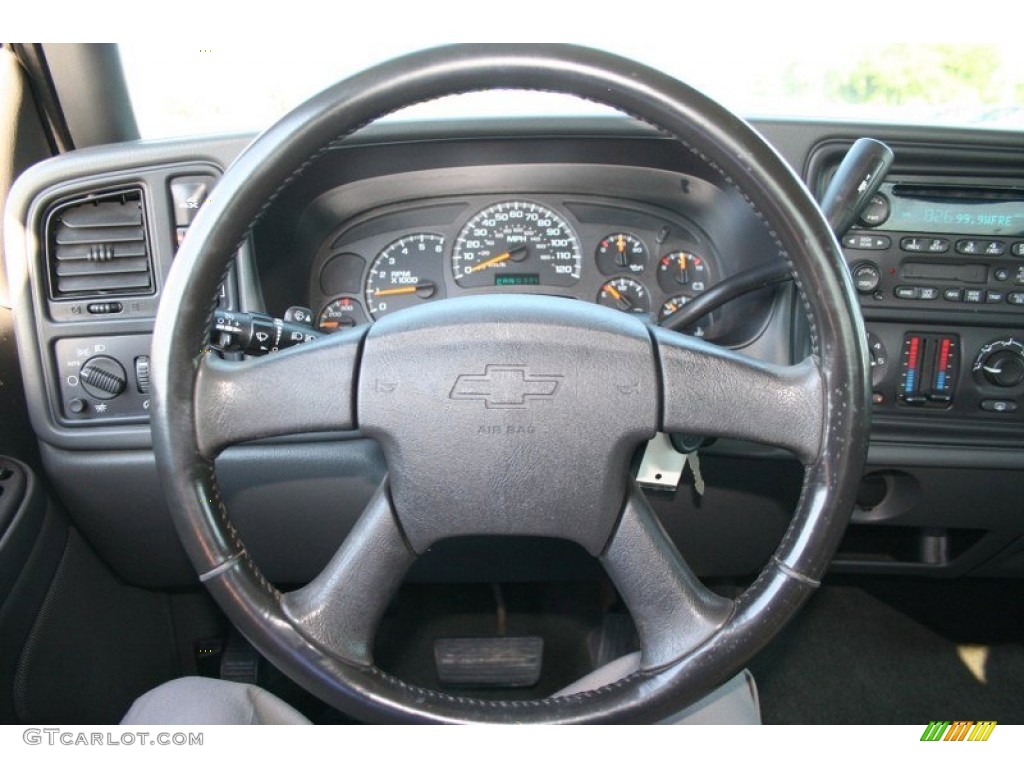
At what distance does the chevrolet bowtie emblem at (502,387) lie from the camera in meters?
0.89

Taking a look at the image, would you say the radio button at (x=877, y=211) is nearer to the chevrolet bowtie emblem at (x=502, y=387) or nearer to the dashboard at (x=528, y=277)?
the dashboard at (x=528, y=277)

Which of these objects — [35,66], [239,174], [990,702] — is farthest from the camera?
[990,702]

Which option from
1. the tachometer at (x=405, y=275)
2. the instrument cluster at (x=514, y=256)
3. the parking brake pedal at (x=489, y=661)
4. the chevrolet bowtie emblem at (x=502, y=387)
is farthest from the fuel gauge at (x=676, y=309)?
the parking brake pedal at (x=489, y=661)

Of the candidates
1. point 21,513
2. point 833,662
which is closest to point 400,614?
point 21,513

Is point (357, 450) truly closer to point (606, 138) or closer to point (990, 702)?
point (606, 138)

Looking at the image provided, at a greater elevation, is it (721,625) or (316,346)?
(316,346)

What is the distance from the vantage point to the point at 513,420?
0.89m

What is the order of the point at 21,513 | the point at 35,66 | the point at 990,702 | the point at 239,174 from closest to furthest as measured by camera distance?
1. the point at 239,174
2. the point at 21,513
3. the point at 35,66
4. the point at 990,702

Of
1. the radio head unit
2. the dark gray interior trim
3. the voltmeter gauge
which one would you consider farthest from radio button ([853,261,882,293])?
the dark gray interior trim

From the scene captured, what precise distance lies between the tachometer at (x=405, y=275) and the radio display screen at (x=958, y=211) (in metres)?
0.78

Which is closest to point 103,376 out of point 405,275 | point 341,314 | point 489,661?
point 341,314

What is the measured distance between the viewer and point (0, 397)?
1.45 meters

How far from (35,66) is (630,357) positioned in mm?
1297

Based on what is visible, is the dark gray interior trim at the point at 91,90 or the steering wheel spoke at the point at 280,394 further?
the dark gray interior trim at the point at 91,90
